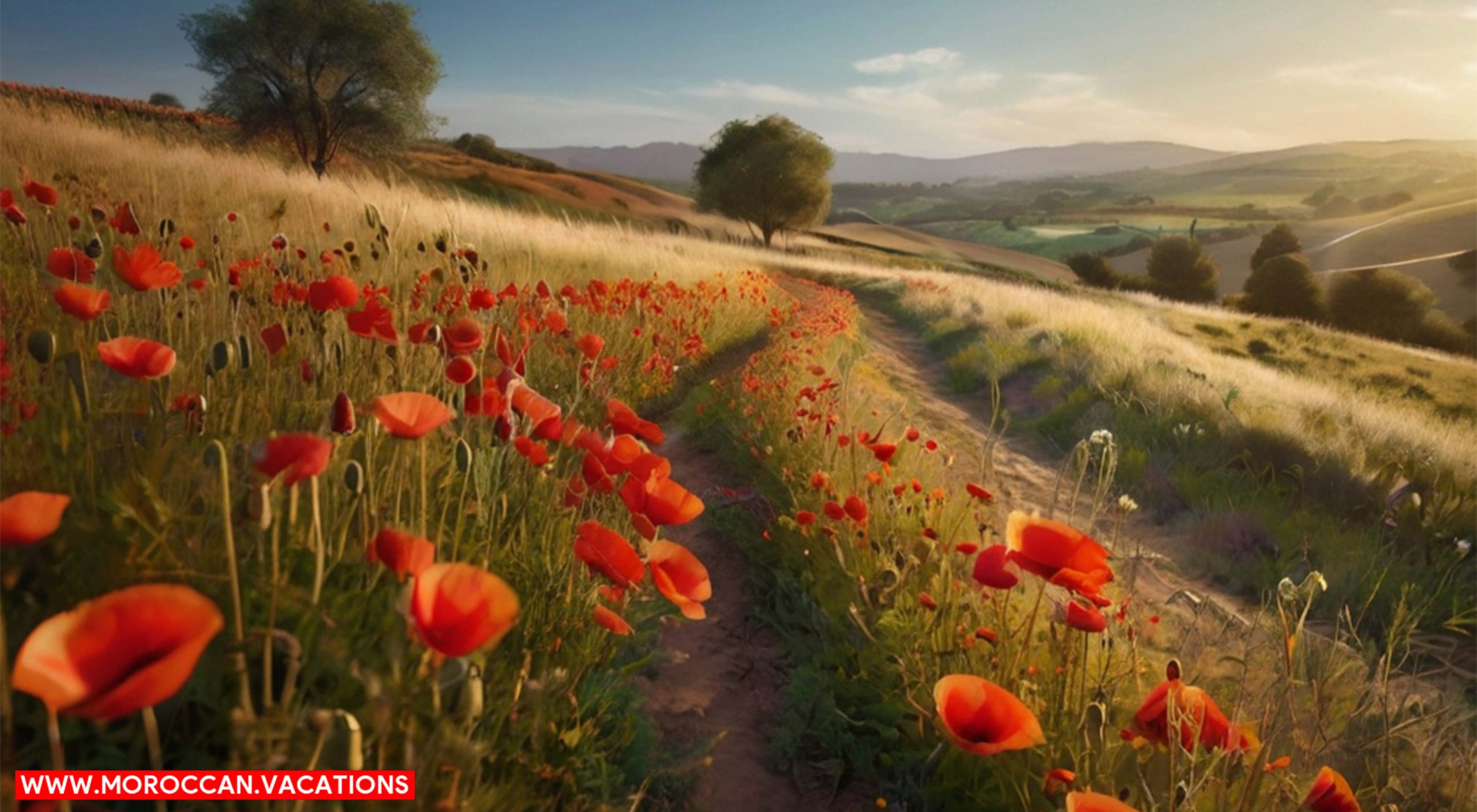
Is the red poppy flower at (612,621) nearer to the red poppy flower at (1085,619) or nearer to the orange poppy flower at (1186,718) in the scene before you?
the red poppy flower at (1085,619)

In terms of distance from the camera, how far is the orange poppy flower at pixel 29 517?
75 cm

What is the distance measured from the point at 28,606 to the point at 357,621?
43 centimetres

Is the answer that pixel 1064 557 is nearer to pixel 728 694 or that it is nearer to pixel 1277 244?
pixel 728 694

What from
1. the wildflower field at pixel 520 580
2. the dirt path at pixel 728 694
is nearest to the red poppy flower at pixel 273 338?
the wildflower field at pixel 520 580

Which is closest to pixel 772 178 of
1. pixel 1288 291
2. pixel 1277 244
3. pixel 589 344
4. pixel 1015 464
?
pixel 1288 291

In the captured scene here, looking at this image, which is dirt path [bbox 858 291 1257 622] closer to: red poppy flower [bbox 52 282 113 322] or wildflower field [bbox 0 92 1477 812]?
wildflower field [bbox 0 92 1477 812]

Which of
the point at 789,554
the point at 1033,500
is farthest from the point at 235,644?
the point at 1033,500

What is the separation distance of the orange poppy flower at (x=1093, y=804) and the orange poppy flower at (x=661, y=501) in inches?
30.3

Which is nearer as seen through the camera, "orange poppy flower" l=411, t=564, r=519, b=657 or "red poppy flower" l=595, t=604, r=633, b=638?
"orange poppy flower" l=411, t=564, r=519, b=657

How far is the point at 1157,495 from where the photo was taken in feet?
19.2

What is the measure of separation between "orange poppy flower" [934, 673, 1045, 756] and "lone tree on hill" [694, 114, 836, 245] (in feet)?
109

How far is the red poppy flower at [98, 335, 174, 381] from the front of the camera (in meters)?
1.14

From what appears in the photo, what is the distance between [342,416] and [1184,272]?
4381 centimetres

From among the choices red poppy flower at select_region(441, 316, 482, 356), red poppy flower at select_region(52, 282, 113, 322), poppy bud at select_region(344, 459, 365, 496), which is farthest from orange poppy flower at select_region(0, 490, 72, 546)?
red poppy flower at select_region(441, 316, 482, 356)
